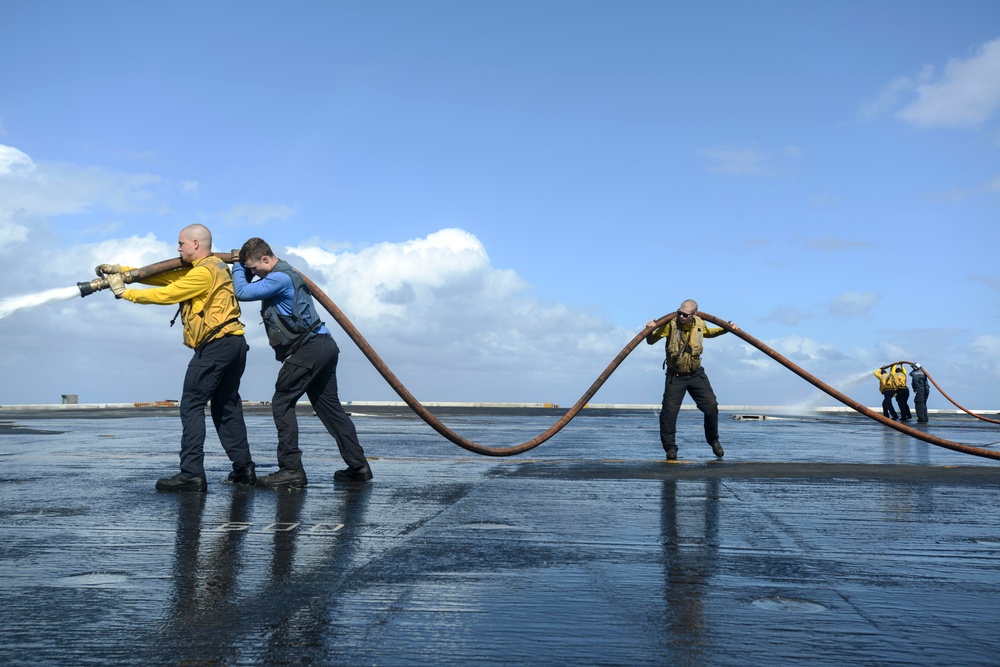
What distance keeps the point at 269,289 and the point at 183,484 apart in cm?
163

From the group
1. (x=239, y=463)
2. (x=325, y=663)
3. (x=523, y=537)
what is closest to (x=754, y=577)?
(x=523, y=537)

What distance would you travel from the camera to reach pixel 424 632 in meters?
3.29

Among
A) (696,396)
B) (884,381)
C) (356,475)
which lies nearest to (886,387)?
(884,381)

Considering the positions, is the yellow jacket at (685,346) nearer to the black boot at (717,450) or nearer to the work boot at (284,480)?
the black boot at (717,450)

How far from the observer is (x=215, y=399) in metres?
7.84

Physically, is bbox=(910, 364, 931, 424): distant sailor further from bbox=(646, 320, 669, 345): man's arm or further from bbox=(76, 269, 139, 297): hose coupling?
bbox=(76, 269, 139, 297): hose coupling

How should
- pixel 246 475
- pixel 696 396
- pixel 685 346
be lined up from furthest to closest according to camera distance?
1. pixel 696 396
2. pixel 685 346
3. pixel 246 475

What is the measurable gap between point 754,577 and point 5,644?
9.68ft

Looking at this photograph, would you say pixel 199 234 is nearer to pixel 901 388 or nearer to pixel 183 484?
pixel 183 484

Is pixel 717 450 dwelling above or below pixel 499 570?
above

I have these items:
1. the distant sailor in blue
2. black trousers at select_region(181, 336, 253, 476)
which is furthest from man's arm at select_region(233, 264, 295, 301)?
black trousers at select_region(181, 336, 253, 476)

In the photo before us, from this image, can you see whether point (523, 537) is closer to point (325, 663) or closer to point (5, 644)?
point (325, 663)

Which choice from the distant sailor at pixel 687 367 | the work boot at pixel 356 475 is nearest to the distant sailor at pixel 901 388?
the distant sailor at pixel 687 367

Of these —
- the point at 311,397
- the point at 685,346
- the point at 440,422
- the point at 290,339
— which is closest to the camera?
the point at 290,339
